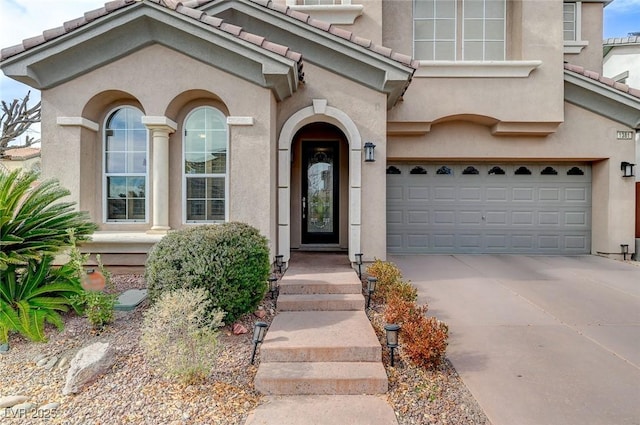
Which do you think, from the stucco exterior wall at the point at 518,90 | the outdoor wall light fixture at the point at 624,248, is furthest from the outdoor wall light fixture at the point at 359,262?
the outdoor wall light fixture at the point at 624,248

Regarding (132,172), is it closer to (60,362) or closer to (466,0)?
(60,362)

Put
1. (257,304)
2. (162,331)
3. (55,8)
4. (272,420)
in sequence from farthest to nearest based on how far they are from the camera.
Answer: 1. (55,8)
2. (257,304)
3. (162,331)
4. (272,420)

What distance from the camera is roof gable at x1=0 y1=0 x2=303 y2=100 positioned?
6.18 metres

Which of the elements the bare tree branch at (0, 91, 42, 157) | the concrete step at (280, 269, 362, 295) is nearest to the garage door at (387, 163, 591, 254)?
the concrete step at (280, 269, 362, 295)

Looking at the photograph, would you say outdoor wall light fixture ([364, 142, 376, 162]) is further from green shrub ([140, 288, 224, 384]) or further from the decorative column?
green shrub ([140, 288, 224, 384])

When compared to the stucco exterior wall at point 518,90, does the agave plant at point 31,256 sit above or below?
below

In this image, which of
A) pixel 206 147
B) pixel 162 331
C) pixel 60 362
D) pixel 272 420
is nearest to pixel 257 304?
pixel 162 331

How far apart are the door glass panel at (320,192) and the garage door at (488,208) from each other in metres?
1.90

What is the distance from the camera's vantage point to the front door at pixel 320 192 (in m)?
9.59

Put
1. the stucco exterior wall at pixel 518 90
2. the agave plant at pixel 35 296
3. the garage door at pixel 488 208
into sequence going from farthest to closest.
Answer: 1. the garage door at pixel 488 208
2. the stucco exterior wall at pixel 518 90
3. the agave plant at pixel 35 296

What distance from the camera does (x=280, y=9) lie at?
7434mm

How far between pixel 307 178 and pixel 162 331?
6515 mm

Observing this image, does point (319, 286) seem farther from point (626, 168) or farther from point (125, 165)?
point (626, 168)

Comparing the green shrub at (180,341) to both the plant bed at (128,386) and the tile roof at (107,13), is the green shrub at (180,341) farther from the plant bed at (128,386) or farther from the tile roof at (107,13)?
the tile roof at (107,13)
